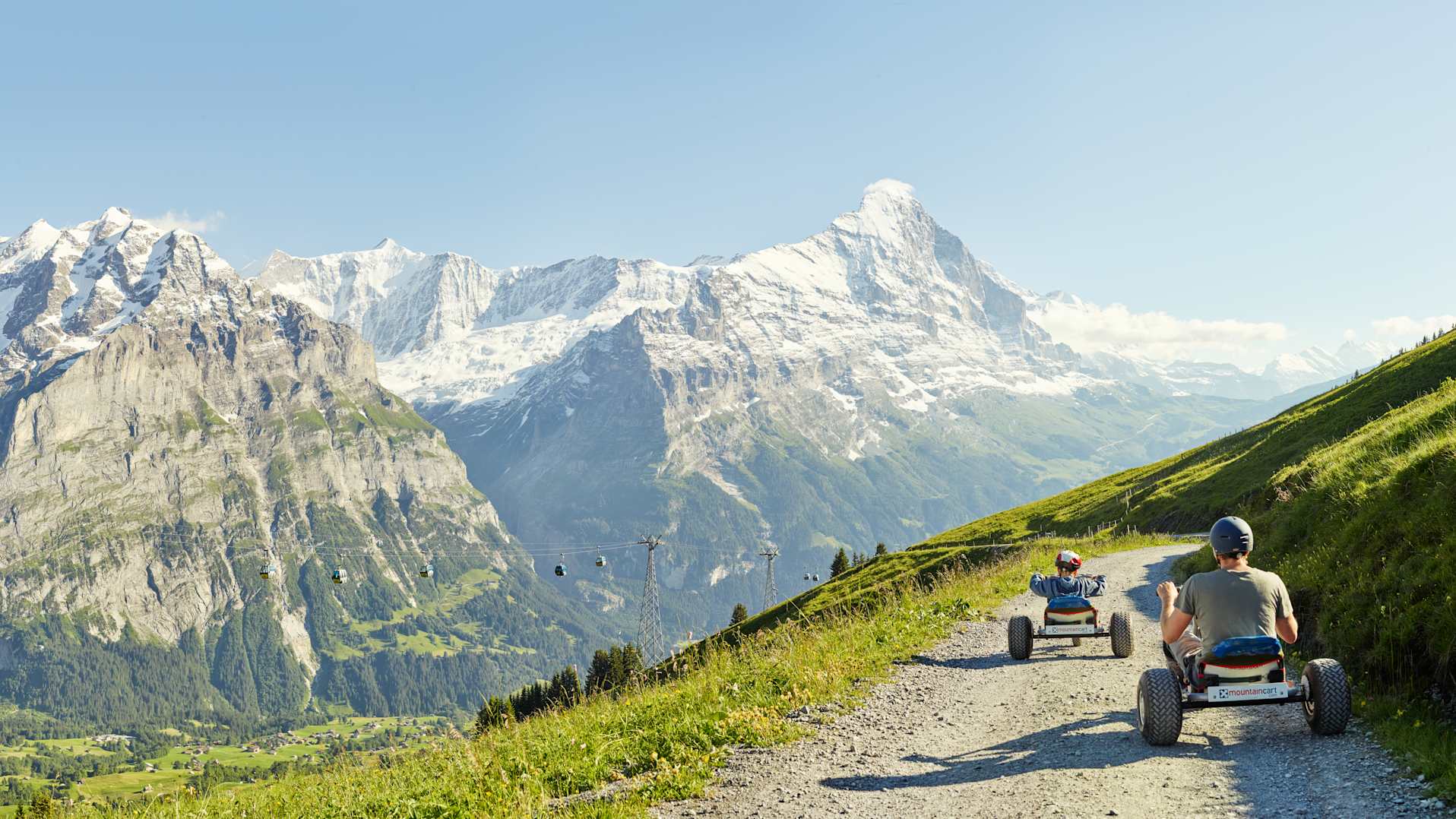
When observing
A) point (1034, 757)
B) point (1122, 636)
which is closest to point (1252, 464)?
point (1122, 636)

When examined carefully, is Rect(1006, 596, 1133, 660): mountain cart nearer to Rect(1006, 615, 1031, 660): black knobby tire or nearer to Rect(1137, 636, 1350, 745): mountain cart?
Rect(1006, 615, 1031, 660): black knobby tire

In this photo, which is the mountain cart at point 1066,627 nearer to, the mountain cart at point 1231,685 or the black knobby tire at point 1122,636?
the black knobby tire at point 1122,636

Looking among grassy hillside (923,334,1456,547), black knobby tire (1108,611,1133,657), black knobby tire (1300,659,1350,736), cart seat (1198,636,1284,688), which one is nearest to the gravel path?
black knobby tire (1300,659,1350,736)

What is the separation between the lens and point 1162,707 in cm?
1116

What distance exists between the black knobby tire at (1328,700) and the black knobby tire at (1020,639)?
291 inches

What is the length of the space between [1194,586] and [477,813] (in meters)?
10.1

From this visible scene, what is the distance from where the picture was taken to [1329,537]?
1745 cm

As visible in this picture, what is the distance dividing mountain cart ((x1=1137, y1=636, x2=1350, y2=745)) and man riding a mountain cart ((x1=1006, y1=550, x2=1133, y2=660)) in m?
6.59

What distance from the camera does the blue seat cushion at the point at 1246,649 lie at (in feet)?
36.7

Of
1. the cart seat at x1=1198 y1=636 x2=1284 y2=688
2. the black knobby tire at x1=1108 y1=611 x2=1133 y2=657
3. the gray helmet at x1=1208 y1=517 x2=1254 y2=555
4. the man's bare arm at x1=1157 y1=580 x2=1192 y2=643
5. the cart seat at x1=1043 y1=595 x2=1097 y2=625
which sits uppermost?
the gray helmet at x1=1208 y1=517 x2=1254 y2=555

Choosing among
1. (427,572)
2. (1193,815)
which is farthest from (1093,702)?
(427,572)

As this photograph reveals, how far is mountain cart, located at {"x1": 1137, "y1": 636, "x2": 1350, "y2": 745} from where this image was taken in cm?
1115

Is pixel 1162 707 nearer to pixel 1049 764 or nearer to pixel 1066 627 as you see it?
pixel 1049 764

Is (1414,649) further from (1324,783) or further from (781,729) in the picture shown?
(781,729)
